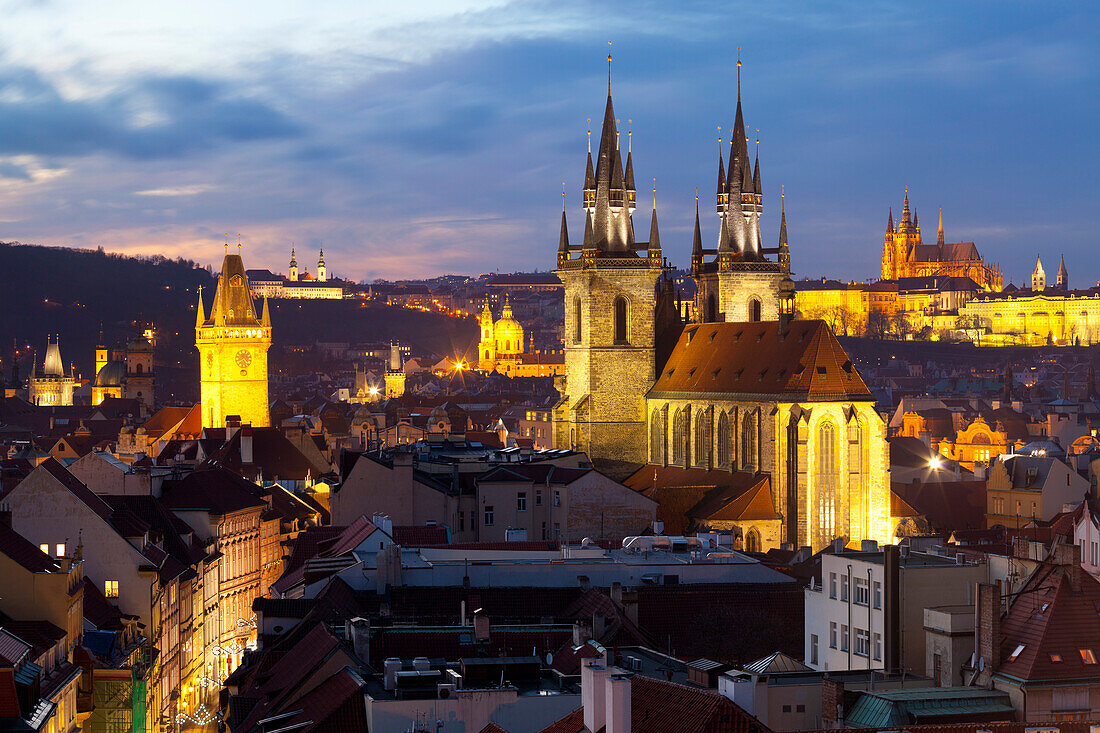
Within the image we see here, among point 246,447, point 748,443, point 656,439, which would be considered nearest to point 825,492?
point 748,443

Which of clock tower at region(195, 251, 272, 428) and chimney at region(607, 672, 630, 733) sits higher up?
clock tower at region(195, 251, 272, 428)

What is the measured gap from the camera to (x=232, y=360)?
12750 cm

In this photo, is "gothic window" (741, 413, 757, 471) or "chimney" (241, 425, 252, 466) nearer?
"gothic window" (741, 413, 757, 471)

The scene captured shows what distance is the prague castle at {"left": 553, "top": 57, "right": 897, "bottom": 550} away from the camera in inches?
3179

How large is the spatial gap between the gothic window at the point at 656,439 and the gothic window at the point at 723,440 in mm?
5183

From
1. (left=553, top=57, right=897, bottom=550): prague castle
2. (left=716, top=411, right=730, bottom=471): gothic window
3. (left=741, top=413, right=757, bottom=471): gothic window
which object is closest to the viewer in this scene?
(left=553, top=57, right=897, bottom=550): prague castle

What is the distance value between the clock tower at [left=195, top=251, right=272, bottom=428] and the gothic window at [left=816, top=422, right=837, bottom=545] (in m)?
54.0

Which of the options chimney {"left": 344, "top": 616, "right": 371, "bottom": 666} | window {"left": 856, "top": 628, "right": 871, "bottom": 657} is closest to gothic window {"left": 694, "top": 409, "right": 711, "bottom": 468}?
window {"left": 856, "top": 628, "right": 871, "bottom": 657}

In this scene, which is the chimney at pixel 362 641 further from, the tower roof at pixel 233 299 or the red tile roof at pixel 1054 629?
the tower roof at pixel 233 299

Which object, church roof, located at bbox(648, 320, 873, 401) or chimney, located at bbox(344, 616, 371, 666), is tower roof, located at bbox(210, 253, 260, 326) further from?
chimney, located at bbox(344, 616, 371, 666)

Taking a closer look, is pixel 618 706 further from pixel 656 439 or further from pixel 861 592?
pixel 656 439

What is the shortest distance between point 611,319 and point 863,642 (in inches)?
2154

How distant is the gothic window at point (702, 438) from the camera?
8694 centimetres

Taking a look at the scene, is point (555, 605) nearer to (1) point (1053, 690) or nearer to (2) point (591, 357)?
(1) point (1053, 690)
